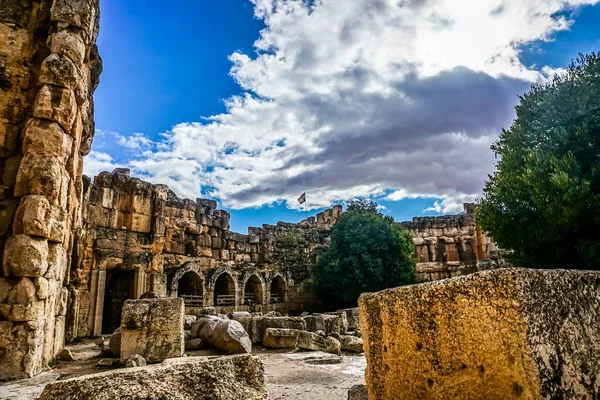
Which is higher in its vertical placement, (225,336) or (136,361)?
(225,336)

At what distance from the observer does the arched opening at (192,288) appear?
645 inches

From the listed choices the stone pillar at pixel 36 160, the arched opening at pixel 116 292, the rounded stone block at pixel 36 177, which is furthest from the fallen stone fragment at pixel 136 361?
the arched opening at pixel 116 292

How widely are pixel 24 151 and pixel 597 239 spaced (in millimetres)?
11765

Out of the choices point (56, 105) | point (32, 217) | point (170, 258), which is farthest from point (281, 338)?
point (170, 258)

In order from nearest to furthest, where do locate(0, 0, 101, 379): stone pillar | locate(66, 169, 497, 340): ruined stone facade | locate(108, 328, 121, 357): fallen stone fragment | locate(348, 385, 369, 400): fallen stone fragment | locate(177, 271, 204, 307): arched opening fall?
locate(348, 385, 369, 400): fallen stone fragment
locate(0, 0, 101, 379): stone pillar
locate(108, 328, 121, 357): fallen stone fragment
locate(66, 169, 497, 340): ruined stone facade
locate(177, 271, 204, 307): arched opening

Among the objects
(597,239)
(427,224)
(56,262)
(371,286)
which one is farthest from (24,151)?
(427,224)

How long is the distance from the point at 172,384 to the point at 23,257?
5439mm

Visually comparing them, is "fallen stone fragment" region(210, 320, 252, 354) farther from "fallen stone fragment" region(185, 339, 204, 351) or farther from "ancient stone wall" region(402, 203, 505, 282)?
"ancient stone wall" region(402, 203, 505, 282)

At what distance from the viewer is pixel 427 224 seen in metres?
25.4

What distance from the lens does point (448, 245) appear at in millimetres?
24625

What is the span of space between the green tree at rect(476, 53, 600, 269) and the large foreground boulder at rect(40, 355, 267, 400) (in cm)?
821

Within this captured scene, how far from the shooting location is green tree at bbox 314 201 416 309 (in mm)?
19734

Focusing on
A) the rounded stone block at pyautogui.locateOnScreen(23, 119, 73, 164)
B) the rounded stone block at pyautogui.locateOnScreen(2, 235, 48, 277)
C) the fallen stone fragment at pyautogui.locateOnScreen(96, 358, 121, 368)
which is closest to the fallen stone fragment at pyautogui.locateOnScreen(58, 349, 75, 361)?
the fallen stone fragment at pyautogui.locateOnScreen(96, 358, 121, 368)

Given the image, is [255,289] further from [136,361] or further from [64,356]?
[136,361]
